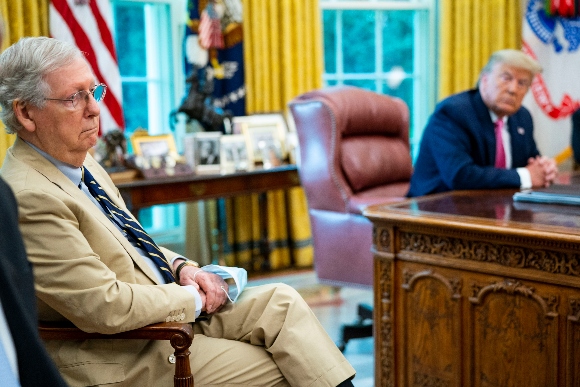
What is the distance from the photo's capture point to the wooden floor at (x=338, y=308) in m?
3.43

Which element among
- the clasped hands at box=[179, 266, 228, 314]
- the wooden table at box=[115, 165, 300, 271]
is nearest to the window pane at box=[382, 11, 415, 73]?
the wooden table at box=[115, 165, 300, 271]

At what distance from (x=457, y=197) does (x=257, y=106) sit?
2.49m

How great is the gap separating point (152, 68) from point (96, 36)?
0.76 meters

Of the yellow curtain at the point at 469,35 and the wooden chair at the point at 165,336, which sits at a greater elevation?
the yellow curtain at the point at 469,35

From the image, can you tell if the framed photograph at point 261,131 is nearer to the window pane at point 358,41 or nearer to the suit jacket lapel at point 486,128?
the window pane at point 358,41

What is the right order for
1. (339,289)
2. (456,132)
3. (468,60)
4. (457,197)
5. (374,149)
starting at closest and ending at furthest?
(457,197), (456,132), (374,149), (339,289), (468,60)

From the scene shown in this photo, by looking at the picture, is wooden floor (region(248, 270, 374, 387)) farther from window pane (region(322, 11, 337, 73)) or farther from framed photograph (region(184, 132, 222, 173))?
window pane (region(322, 11, 337, 73))

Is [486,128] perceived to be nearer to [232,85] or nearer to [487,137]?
[487,137]

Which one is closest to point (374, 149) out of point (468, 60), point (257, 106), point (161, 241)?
point (257, 106)

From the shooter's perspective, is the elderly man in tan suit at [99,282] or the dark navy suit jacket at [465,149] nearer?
the elderly man in tan suit at [99,282]

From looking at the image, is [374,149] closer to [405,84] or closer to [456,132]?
[456,132]

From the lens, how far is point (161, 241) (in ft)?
16.3

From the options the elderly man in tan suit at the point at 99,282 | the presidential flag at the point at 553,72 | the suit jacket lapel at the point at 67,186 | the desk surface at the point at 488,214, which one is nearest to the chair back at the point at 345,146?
the desk surface at the point at 488,214

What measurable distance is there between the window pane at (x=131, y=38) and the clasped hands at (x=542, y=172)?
281 cm
